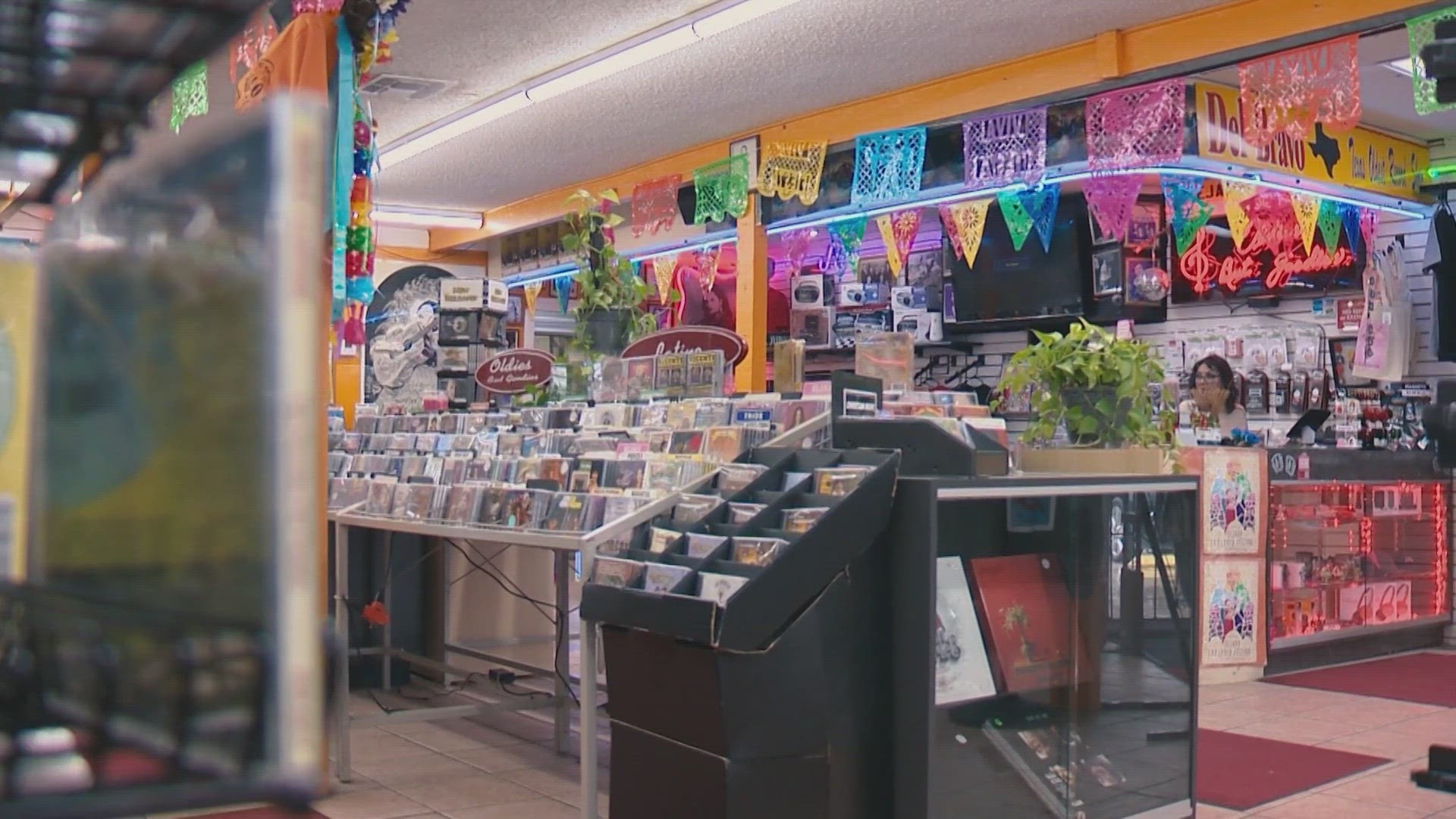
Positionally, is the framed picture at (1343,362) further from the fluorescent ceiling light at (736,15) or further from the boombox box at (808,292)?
the fluorescent ceiling light at (736,15)

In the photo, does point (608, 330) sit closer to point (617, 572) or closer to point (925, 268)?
point (617, 572)

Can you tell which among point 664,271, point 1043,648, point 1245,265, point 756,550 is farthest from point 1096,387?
point 664,271

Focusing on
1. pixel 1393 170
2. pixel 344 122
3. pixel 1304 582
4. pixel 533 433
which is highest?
pixel 1393 170

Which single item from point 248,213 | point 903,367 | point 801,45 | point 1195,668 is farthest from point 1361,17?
point 248,213

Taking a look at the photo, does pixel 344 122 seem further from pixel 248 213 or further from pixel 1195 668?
pixel 248 213

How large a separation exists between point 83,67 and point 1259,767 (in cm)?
511

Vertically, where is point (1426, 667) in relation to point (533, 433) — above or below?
below

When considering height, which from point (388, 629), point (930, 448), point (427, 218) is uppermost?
point (427, 218)

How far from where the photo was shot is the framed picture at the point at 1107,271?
988cm

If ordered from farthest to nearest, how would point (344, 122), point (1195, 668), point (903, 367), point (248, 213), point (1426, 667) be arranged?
point (1426, 667), point (903, 367), point (1195, 668), point (344, 122), point (248, 213)

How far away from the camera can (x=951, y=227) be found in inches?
385

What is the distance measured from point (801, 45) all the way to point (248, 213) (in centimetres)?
743

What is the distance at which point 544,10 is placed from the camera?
23.5 ft

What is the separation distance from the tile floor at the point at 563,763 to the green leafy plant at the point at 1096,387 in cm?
131
